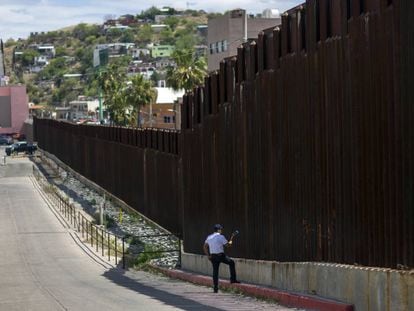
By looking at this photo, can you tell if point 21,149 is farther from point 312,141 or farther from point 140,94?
point 312,141

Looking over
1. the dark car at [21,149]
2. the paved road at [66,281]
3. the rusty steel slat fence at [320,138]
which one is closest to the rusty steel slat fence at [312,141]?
the rusty steel slat fence at [320,138]

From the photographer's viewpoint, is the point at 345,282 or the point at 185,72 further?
the point at 185,72

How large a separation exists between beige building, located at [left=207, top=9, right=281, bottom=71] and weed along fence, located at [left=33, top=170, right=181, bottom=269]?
19.6 metres

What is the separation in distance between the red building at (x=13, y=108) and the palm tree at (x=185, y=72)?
10146 centimetres

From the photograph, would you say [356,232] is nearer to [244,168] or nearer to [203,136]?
[244,168]

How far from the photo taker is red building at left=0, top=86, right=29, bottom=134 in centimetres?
17450

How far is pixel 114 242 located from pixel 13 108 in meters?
139

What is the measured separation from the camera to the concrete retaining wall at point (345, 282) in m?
13.1

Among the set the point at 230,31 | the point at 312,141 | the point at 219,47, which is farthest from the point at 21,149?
the point at 312,141

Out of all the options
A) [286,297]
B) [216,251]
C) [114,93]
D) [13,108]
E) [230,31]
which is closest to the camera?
[286,297]

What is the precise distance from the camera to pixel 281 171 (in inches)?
797

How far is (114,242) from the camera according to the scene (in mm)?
41938

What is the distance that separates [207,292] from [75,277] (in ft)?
28.6

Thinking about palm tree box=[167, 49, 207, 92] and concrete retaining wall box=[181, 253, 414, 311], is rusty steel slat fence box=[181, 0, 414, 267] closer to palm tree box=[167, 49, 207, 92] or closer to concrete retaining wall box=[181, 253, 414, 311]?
concrete retaining wall box=[181, 253, 414, 311]
